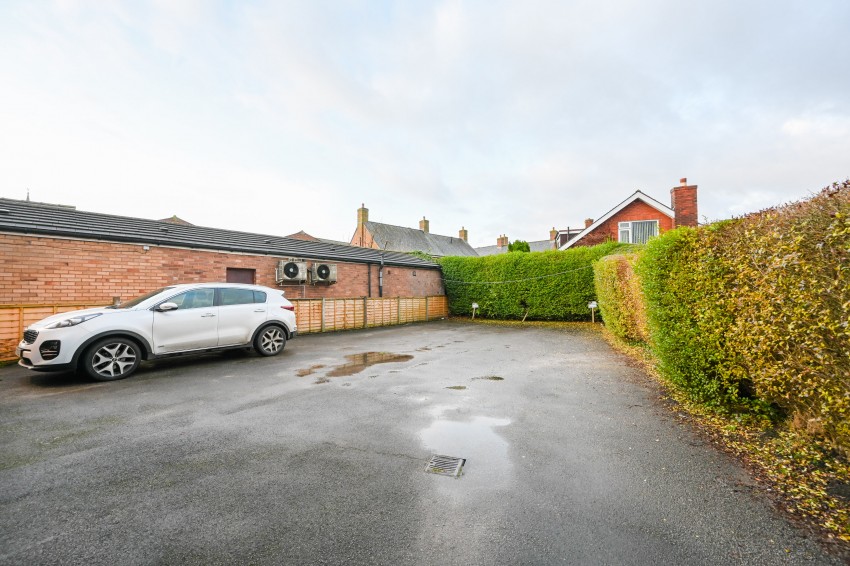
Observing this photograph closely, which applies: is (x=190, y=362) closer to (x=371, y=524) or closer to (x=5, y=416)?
(x=5, y=416)

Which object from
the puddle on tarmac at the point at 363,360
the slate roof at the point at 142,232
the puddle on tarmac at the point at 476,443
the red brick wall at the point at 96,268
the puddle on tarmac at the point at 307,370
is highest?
the slate roof at the point at 142,232

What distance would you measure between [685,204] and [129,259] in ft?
76.1

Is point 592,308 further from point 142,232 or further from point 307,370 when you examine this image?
point 142,232

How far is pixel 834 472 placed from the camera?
2.66 metres

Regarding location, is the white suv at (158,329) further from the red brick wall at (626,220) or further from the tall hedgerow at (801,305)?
the red brick wall at (626,220)

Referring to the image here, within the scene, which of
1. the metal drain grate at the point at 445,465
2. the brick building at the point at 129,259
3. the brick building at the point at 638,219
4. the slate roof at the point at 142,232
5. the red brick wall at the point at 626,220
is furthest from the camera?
the red brick wall at the point at 626,220

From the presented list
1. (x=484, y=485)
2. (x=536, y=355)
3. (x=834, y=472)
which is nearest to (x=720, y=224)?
(x=834, y=472)

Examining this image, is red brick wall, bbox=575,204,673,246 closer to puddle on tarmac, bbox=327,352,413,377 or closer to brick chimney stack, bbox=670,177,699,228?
brick chimney stack, bbox=670,177,699,228

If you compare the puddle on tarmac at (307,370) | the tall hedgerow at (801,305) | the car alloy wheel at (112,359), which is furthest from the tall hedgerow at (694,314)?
the car alloy wheel at (112,359)

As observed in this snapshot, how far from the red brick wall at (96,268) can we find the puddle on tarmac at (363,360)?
6519 millimetres

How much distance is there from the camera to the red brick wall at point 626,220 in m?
19.6

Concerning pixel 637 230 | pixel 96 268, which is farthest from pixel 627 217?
pixel 96 268

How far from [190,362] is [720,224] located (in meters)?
9.41

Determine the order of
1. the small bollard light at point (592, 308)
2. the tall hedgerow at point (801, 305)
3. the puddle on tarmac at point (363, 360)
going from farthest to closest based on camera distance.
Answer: the small bollard light at point (592, 308), the puddle on tarmac at point (363, 360), the tall hedgerow at point (801, 305)
